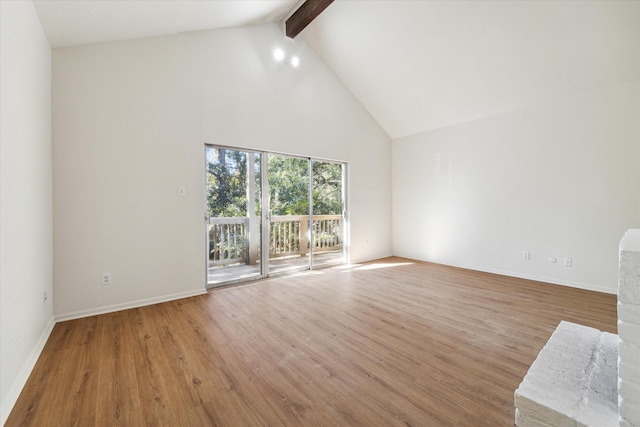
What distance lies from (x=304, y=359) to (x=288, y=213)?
304 centimetres

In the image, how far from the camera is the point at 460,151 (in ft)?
15.4

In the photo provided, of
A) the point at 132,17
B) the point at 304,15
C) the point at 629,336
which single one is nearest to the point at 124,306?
the point at 132,17

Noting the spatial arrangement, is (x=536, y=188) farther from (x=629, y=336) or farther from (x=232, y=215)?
(x=232, y=215)

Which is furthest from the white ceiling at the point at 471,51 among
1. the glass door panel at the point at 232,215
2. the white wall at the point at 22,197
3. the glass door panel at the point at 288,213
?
the white wall at the point at 22,197

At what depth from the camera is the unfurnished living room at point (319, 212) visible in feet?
5.03

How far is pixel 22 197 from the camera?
180cm

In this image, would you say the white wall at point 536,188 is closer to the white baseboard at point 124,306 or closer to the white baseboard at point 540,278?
the white baseboard at point 540,278

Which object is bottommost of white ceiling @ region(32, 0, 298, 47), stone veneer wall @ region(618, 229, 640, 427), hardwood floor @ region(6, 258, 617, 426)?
hardwood floor @ region(6, 258, 617, 426)

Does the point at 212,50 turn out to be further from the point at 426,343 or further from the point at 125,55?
the point at 426,343

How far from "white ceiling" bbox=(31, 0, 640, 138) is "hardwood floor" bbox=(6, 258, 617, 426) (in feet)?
8.71

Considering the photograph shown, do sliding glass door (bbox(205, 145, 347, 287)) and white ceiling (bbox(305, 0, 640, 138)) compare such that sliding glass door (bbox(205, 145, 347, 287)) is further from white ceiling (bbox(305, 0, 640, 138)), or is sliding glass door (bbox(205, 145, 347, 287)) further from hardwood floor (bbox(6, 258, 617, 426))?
white ceiling (bbox(305, 0, 640, 138))

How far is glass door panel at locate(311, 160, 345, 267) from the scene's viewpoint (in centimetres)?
488

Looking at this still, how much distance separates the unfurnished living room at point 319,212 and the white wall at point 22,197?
23 mm

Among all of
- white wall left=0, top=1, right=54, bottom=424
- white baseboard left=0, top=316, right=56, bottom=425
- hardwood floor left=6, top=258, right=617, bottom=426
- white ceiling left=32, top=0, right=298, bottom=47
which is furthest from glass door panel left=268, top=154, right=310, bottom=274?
white baseboard left=0, top=316, right=56, bottom=425
